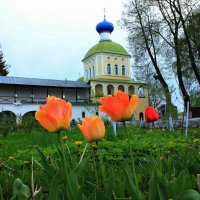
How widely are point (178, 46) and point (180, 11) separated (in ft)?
6.93

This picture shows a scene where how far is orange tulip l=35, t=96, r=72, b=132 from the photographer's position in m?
0.98

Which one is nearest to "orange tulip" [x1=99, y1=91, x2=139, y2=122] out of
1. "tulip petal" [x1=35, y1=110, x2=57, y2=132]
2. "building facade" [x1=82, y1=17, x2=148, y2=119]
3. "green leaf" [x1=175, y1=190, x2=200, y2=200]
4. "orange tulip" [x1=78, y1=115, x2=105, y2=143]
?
"orange tulip" [x1=78, y1=115, x2=105, y2=143]

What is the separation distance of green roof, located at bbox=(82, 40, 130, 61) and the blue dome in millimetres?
1651

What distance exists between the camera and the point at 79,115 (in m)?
37.8

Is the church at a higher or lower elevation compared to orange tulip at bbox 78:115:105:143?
higher

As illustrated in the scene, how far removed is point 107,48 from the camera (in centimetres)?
4378

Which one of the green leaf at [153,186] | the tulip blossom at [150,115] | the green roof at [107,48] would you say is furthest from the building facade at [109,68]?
the green leaf at [153,186]

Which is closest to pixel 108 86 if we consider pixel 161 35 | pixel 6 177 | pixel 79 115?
pixel 79 115

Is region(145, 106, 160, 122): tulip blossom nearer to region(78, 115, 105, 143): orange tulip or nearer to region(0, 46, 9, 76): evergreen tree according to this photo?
region(78, 115, 105, 143): orange tulip

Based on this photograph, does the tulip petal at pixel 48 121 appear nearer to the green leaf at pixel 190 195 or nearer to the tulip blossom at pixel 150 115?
the green leaf at pixel 190 195

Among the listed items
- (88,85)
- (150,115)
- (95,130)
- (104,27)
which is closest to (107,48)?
(104,27)

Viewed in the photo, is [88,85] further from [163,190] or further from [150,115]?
[163,190]

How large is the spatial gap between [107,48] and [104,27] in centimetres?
303

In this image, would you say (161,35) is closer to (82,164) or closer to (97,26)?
(82,164)
